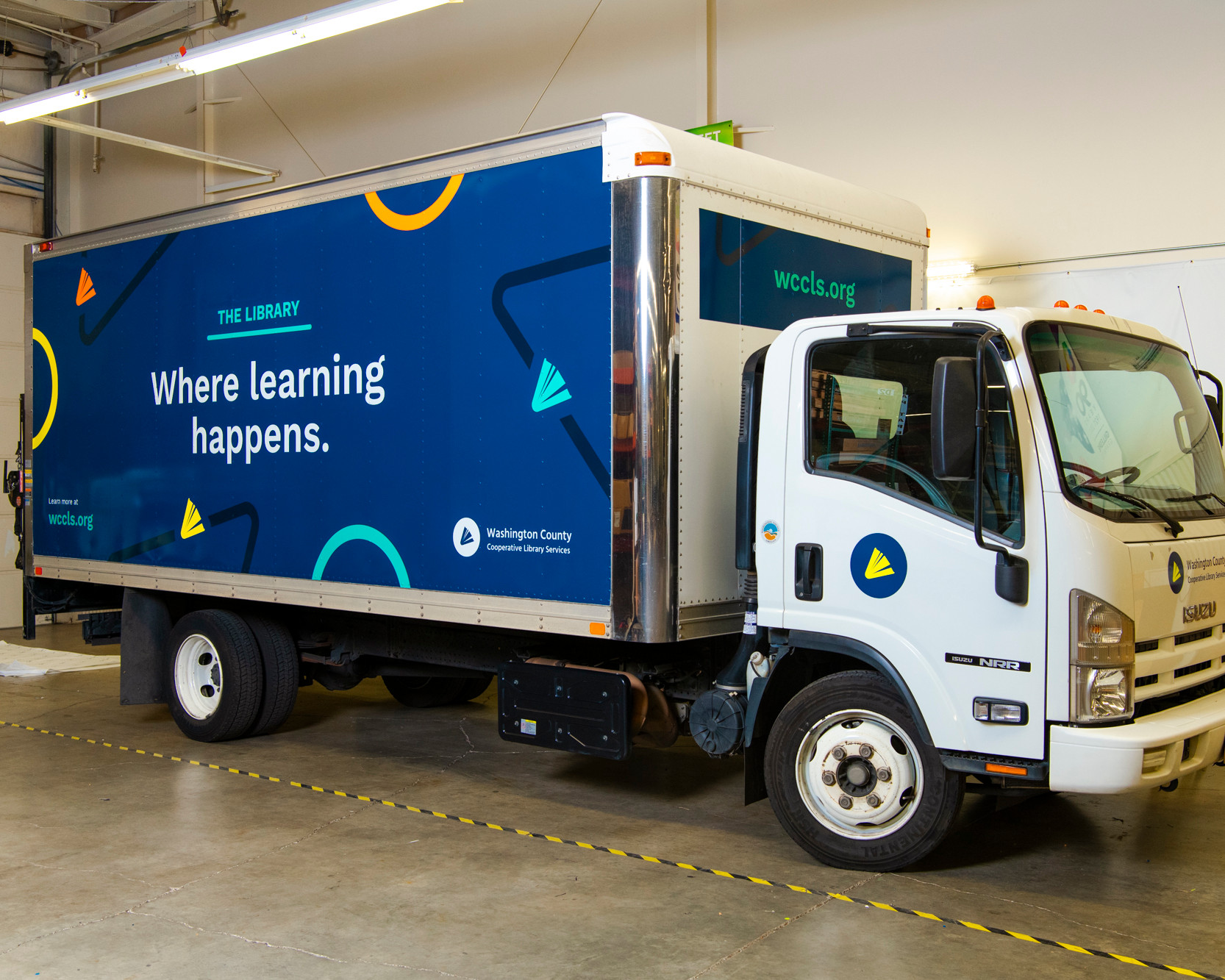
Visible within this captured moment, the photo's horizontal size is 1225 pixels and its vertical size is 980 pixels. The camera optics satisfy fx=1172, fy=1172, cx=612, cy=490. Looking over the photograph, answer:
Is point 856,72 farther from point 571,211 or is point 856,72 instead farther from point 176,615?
point 176,615

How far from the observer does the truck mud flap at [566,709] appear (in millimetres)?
5656

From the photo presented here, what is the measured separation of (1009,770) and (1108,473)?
1239 millimetres

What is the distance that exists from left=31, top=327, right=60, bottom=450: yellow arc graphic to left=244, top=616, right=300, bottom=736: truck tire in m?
2.56

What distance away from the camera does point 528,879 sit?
5.16 meters

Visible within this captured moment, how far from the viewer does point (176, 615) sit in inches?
334

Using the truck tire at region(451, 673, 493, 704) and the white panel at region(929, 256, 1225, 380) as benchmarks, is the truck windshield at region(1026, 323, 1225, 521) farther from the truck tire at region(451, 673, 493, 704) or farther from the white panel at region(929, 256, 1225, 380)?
the truck tire at region(451, 673, 493, 704)

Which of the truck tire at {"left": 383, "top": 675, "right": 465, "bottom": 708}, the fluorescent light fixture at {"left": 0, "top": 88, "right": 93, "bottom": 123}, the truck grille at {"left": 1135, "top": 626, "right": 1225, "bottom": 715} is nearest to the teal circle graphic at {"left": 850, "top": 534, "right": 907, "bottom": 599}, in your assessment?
the truck grille at {"left": 1135, "top": 626, "right": 1225, "bottom": 715}

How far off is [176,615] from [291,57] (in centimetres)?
816

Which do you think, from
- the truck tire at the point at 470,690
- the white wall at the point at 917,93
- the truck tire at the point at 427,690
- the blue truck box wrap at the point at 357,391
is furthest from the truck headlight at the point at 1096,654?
the truck tire at the point at 427,690

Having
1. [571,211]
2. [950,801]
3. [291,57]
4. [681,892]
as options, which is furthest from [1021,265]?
[291,57]

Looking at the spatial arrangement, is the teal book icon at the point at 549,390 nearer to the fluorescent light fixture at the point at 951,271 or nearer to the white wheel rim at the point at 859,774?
the white wheel rim at the point at 859,774

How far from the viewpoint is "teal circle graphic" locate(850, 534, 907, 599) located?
4859 millimetres

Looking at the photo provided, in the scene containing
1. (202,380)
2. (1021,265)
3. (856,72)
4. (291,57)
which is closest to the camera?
(202,380)

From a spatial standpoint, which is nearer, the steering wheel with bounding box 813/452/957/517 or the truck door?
the truck door
